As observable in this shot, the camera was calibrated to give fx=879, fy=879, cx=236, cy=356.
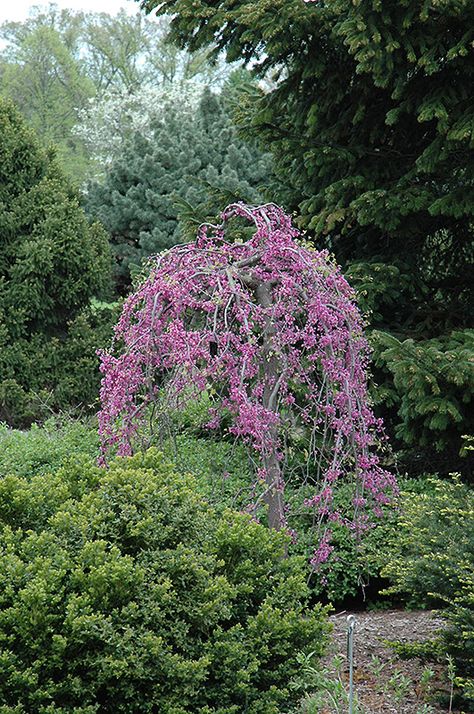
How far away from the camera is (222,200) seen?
6.14 m

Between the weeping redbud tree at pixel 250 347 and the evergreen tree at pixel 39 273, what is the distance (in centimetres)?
416

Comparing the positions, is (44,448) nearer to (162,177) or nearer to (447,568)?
(447,568)

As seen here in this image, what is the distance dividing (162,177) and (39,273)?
583 cm

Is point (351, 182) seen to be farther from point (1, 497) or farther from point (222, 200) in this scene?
point (1, 497)

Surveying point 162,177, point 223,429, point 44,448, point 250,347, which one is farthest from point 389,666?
point 162,177

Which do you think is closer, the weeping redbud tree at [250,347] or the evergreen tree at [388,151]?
the weeping redbud tree at [250,347]

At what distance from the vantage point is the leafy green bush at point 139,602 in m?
2.46

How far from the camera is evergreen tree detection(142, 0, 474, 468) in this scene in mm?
4812

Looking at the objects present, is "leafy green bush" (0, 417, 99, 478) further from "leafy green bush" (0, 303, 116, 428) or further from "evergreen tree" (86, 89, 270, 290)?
"evergreen tree" (86, 89, 270, 290)

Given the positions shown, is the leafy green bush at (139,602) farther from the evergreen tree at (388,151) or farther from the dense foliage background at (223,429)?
the evergreen tree at (388,151)

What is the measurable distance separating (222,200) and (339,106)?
102 cm

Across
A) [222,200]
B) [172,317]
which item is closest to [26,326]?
[222,200]

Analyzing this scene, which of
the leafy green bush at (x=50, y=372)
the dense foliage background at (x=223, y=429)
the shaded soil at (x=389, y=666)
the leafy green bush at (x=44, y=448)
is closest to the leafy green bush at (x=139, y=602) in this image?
the dense foliage background at (x=223, y=429)

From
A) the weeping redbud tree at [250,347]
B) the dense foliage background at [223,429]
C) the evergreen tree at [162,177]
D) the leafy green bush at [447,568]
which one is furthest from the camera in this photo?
the evergreen tree at [162,177]
